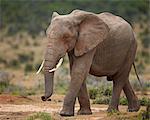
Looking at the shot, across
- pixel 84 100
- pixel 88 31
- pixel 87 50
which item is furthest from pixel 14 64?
pixel 87 50

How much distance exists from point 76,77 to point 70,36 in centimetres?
84

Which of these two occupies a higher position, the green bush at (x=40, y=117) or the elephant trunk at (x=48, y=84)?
the elephant trunk at (x=48, y=84)

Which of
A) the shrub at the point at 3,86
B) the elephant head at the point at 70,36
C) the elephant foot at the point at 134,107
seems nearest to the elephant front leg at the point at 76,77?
the elephant head at the point at 70,36

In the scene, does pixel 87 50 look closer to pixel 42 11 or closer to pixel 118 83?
pixel 118 83

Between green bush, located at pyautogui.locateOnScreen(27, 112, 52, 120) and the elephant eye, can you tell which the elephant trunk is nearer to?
green bush, located at pyautogui.locateOnScreen(27, 112, 52, 120)

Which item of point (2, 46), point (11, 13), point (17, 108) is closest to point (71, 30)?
point (17, 108)

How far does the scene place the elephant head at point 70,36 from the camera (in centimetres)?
1198

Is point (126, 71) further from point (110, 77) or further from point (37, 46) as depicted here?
point (37, 46)

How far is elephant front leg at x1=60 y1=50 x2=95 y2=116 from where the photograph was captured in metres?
12.6

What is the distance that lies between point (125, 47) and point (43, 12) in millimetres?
54917

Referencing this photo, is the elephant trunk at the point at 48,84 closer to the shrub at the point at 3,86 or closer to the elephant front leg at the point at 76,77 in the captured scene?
the elephant front leg at the point at 76,77

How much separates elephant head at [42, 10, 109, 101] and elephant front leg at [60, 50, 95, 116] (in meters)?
0.15

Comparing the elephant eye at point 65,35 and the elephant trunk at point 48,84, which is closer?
the elephant trunk at point 48,84

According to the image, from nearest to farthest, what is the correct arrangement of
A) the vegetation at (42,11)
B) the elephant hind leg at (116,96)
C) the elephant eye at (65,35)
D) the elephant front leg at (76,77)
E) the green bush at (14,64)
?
the elephant eye at (65,35) < the elephant front leg at (76,77) < the elephant hind leg at (116,96) < the green bush at (14,64) < the vegetation at (42,11)
